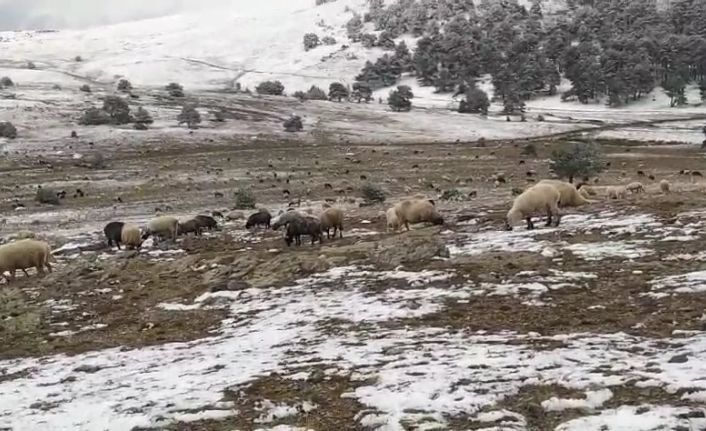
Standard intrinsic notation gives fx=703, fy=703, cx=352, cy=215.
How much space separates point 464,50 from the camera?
142m

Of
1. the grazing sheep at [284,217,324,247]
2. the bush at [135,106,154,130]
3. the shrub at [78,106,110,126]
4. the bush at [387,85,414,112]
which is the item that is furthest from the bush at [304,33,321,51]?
the grazing sheep at [284,217,324,247]

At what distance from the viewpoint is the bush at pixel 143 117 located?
75500 mm

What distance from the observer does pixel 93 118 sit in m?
74.1

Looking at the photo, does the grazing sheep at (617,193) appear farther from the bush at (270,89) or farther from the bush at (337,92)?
the bush at (270,89)

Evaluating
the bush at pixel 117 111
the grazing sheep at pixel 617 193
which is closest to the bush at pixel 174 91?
the bush at pixel 117 111

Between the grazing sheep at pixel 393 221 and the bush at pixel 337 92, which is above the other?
the bush at pixel 337 92

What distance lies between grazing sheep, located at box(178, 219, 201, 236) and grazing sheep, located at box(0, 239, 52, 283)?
544 centimetres

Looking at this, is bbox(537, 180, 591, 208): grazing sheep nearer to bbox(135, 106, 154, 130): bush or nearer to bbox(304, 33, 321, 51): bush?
bbox(135, 106, 154, 130): bush

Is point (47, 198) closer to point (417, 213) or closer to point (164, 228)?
point (164, 228)

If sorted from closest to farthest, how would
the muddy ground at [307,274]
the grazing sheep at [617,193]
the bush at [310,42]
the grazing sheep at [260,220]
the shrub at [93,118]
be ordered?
the muddy ground at [307,274], the grazing sheep at [617,193], the grazing sheep at [260,220], the shrub at [93,118], the bush at [310,42]

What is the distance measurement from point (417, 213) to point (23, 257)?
1040cm

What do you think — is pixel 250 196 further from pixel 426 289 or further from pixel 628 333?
pixel 628 333

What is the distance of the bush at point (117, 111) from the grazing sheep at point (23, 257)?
59.8 meters

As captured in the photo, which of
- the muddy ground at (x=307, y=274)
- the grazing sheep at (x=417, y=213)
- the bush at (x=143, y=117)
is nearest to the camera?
the muddy ground at (x=307, y=274)
